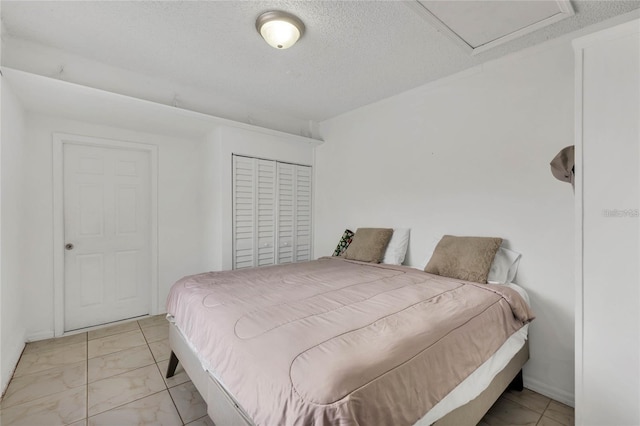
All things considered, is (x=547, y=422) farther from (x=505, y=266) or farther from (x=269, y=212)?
(x=269, y=212)

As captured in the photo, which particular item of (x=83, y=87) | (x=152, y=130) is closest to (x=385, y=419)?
(x=83, y=87)

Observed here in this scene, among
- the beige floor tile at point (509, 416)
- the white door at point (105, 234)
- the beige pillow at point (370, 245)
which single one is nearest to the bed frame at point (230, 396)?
the beige floor tile at point (509, 416)

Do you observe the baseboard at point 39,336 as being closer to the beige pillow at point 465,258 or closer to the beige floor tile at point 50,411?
the beige floor tile at point 50,411

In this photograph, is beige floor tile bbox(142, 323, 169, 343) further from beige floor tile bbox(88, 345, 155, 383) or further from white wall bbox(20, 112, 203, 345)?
white wall bbox(20, 112, 203, 345)

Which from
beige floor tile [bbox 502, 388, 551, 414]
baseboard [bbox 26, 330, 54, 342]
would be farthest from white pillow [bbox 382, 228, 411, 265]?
baseboard [bbox 26, 330, 54, 342]

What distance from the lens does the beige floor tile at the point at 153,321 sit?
3168 mm

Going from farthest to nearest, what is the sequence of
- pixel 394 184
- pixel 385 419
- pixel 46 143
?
pixel 394 184, pixel 46 143, pixel 385 419

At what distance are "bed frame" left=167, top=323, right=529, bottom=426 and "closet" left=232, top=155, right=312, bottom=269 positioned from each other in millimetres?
1418

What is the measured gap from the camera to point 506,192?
→ 231 cm

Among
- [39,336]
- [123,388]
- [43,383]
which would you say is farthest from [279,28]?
[39,336]

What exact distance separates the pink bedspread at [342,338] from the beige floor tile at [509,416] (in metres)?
0.54

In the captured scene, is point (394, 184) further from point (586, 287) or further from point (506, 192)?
point (586, 287)

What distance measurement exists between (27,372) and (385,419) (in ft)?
9.14

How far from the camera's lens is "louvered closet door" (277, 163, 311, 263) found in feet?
12.1
